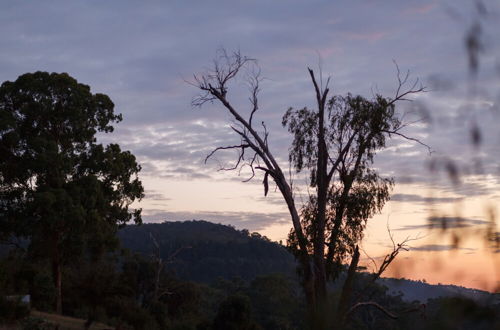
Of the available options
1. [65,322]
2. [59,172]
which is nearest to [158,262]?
[59,172]

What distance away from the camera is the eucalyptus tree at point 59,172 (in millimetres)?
31875

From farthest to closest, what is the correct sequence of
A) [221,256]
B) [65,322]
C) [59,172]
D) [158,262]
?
[221,256], [158,262], [59,172], [65,322]

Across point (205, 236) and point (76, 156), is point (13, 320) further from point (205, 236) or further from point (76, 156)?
point (205, 236)

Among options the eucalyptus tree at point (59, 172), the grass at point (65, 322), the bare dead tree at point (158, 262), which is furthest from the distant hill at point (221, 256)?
the grass at point (65, 322)

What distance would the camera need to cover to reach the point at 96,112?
35281mm

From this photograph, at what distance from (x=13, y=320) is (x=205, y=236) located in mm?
114891

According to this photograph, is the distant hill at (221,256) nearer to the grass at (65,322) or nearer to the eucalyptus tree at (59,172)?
the eucalyptus tree at (59,172)

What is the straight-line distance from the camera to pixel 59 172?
3269cm

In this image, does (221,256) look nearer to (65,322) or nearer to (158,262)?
(158,262)

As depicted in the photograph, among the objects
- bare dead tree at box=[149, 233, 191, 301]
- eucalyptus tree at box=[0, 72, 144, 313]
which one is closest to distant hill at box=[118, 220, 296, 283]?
bare dead tree at box=[149, 233, 191, 301]

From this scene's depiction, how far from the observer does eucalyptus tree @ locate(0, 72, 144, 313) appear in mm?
31875

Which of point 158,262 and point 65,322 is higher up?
point 158,262

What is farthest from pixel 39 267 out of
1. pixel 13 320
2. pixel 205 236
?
pixel 205 236

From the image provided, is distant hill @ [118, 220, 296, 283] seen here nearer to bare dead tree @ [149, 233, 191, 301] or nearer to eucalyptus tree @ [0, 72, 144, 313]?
bare dead tree @ [149, 233, 191, 301]
